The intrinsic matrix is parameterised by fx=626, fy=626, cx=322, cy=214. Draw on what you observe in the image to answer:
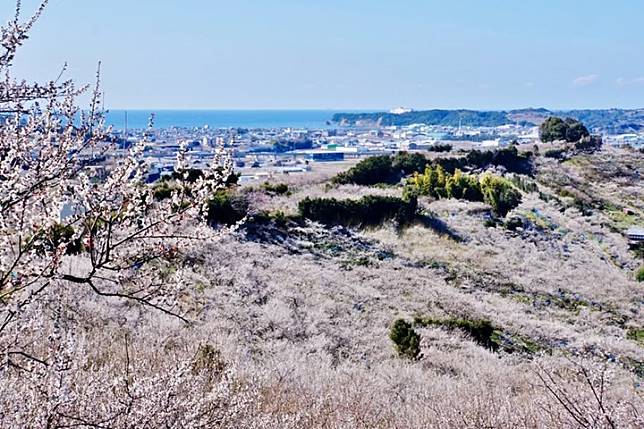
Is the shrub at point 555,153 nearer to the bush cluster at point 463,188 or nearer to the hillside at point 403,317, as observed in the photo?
the hillside at point 403,317

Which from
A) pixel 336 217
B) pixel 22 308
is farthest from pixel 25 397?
pixel 336 217

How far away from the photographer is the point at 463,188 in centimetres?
2369

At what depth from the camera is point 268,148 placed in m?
42.6

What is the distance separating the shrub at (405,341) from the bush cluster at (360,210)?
9.84m

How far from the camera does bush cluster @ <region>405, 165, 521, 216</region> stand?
22844 millimetres

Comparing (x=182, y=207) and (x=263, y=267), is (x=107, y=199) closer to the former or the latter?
(x=182, y=207)

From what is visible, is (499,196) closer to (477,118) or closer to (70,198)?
(70,198)

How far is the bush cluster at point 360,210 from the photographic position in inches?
733

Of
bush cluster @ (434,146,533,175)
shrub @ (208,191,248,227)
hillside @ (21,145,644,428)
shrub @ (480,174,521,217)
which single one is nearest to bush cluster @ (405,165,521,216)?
shrub @ (480,174,521,217)

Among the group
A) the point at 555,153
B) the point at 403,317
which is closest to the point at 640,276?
the point at 403,317

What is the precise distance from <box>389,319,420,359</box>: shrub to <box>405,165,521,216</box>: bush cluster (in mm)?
14123

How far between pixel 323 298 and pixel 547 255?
921 centimetres

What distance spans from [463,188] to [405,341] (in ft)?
52.3

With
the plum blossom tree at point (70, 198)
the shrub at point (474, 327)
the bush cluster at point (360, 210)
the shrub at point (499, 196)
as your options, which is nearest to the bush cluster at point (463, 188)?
the shrub at point (499, 196)
